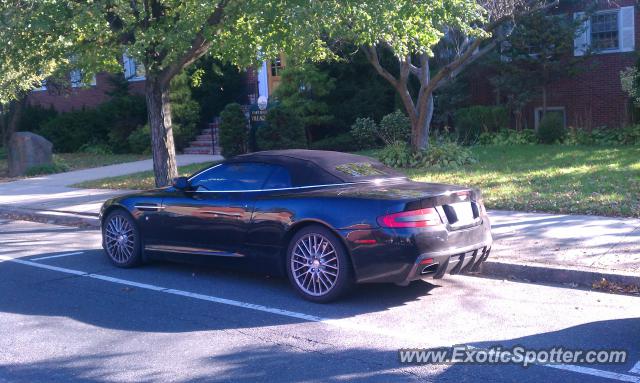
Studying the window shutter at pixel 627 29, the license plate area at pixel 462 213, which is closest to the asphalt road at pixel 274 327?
the license plate area at pixel 462 213

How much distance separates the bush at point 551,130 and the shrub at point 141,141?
1231cm

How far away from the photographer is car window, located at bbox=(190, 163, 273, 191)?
7820mm

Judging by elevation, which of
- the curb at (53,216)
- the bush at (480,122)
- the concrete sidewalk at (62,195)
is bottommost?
the curb at (53,216)

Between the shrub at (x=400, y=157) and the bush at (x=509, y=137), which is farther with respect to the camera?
the bush at (x=509, y=137)

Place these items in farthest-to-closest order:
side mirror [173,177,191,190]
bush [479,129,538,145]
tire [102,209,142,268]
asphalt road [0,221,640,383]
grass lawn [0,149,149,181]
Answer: grass lawn [0,149,149,181]
bush [479,129,538,145]
tire [102,209,142,268]
side mirror [173,177,191,190]
asphalt road [0,221,640,383]

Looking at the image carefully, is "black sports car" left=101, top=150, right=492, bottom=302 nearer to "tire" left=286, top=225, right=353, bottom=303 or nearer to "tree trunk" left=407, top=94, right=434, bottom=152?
"tire" left=286, top=225, right=353, bottom=303

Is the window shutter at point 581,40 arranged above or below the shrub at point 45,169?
above

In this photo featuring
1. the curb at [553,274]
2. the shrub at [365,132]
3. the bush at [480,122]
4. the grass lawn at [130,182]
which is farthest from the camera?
the bush at [480,122]

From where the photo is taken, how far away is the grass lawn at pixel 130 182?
16.0 m

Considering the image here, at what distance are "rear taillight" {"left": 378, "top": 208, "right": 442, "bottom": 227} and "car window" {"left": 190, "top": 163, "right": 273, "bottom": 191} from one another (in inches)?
65.8

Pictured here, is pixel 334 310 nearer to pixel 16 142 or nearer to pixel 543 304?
pixel 543 304

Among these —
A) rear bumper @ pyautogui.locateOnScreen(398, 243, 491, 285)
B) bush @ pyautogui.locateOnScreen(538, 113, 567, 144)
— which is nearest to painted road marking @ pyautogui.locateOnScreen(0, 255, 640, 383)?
rear bumper @ pyautogui.locateOnScreen(398, 243, 491, 285)

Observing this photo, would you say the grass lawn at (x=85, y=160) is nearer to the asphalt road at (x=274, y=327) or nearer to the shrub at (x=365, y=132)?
the shrub at (x=365, y=132)

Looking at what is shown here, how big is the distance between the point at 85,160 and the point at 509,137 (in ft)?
42.7
